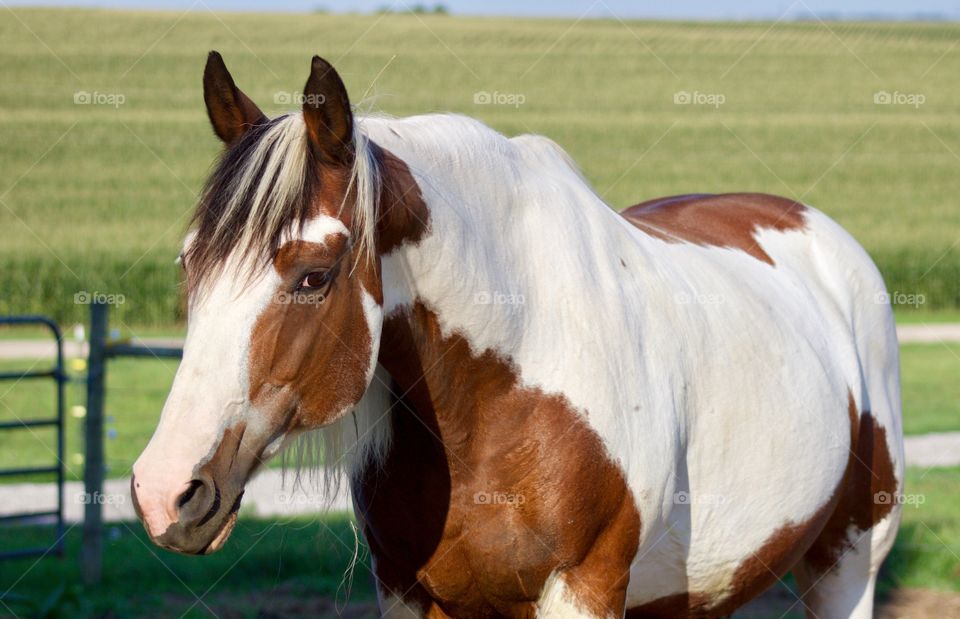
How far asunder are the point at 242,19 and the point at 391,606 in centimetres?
4633

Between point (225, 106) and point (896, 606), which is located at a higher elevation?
point (225, 106)

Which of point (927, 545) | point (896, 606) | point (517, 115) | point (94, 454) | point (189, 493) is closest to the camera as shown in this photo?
point (189, 493)

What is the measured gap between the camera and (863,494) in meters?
3.86

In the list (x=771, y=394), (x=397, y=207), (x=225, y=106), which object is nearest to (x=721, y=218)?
(x=771, y=394)

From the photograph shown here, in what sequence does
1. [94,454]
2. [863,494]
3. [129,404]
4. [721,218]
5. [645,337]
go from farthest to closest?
1. [129,404]
2. [94,454]
3. [721,218]
4. [863,494]
5. [645,337]

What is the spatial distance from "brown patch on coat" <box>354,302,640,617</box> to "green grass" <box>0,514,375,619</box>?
9.43ft

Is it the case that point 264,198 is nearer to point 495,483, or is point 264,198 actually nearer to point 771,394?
point 495,483

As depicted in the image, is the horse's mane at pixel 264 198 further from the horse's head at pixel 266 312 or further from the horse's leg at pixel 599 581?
the horse's leg at pixel 599 581

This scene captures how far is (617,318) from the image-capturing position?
273 cm

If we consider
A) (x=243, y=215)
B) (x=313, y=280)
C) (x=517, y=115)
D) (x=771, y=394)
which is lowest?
(x=771, y=394)

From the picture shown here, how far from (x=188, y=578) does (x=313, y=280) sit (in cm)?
418

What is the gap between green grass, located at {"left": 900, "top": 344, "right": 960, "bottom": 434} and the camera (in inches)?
410

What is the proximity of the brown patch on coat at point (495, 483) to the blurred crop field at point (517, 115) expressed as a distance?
13.7m

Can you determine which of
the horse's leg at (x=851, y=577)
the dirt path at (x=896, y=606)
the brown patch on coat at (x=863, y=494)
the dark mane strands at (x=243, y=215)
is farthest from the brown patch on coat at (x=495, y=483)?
the dirt path at (x=896, y=606)
